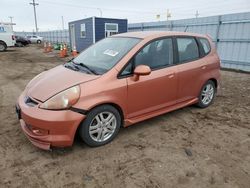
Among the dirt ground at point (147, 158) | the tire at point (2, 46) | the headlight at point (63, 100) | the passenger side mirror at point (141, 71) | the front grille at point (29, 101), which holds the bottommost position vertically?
A: the dirt ground at point (147, 158)

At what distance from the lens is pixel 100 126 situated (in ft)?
11.0

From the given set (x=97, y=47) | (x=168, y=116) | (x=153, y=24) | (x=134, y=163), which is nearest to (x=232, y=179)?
(x=134, y=163)

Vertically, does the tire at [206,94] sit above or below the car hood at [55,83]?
below

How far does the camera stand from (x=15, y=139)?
364cm

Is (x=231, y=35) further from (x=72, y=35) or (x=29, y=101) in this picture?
(x=72, y=35)

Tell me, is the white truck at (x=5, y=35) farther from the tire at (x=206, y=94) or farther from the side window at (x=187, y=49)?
the tire at (x=206, y=94)

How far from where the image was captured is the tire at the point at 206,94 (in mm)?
4941

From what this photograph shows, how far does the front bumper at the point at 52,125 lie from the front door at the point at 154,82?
96cm

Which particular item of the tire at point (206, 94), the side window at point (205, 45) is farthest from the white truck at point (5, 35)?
the tire at point (206, 94)

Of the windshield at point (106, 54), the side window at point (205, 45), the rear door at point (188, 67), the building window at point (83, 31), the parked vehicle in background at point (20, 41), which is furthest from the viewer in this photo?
the parked vehicle in background at point (20, 41)

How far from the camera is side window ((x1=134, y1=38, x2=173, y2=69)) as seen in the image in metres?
3.72

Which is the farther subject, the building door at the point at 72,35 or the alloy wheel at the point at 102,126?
the building door at the point at 72,35

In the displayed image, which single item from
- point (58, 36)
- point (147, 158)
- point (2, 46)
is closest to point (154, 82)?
point (147, 158)

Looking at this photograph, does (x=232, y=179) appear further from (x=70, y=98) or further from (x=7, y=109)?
(x=7, y=109)
